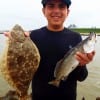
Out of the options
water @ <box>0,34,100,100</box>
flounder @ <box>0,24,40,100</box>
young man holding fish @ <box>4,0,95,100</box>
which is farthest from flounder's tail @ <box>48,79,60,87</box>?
water @ <box>0,34,100,100</box>

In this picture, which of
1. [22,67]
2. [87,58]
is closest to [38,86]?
[22,67]

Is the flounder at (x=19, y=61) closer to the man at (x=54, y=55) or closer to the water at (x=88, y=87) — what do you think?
the man at (x=54, y=55)

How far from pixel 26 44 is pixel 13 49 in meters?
0.20

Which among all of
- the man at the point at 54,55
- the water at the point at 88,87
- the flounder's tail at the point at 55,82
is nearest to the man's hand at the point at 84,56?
the man at the point at 54,55

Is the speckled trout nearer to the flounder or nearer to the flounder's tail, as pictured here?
the flounder's tail

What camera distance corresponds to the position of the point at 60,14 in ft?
16.1

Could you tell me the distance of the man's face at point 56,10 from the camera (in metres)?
4.94

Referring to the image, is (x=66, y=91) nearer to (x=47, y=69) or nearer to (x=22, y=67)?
(x=47, y=69)

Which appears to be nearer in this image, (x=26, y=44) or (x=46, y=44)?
(x=26, y=44)

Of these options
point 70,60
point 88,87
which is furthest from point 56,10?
point 88,87

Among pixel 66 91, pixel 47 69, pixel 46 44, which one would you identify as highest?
pixel 46 44

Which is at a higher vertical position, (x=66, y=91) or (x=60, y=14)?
(x=60, y=14)

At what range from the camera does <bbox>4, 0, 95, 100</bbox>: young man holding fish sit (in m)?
4.93

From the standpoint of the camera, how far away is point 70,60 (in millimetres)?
4574
